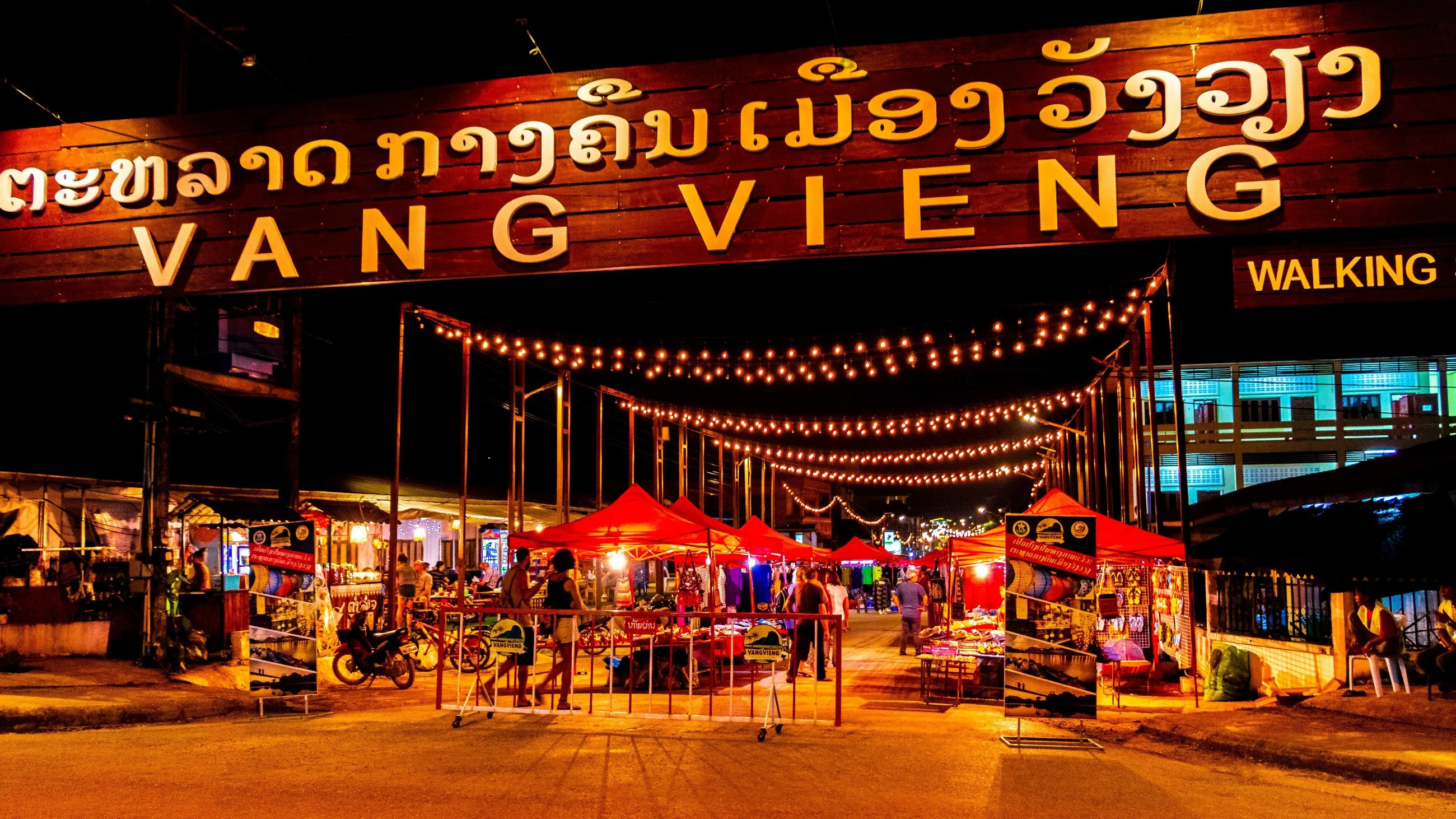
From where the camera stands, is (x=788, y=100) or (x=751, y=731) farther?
(x=751, y=731)

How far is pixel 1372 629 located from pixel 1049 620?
5.53m

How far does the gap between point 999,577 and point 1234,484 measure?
58.1 ft

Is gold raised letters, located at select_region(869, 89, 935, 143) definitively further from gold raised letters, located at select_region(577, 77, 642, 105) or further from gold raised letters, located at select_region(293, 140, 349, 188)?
gold raised letters, located at select_region(293, 140, 349, 188)

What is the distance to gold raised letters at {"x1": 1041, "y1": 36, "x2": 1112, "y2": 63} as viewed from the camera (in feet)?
23.1

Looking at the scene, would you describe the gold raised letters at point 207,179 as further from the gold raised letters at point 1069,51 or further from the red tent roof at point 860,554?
the red tent roof at point 860,554

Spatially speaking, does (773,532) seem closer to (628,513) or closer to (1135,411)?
(628,513)

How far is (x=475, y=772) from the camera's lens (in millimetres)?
7973

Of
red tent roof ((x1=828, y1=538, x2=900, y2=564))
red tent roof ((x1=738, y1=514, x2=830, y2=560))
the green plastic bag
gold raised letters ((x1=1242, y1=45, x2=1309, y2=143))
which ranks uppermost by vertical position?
gold raised letters ((x1=1242, y1=45, x2=1309, y2=143))

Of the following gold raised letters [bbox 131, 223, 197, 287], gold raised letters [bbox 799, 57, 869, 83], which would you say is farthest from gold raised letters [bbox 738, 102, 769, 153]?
gold raised letters [bbox 131, 223, 197, 287]

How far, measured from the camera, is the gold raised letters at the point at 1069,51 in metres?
7.05

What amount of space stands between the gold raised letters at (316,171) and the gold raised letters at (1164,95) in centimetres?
539

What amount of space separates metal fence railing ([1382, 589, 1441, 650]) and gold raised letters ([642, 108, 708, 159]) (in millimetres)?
11105

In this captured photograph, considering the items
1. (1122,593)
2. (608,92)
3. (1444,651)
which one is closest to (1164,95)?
(608,92)

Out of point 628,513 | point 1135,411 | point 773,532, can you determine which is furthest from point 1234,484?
point 628,513
